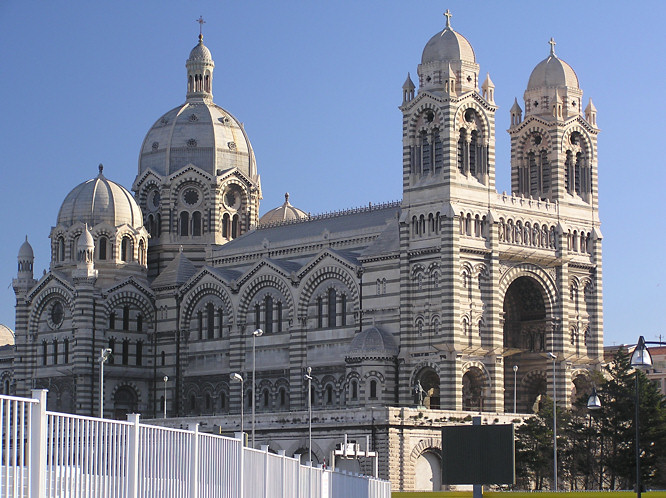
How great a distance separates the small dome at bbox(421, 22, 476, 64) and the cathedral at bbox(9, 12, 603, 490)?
3.6 inches

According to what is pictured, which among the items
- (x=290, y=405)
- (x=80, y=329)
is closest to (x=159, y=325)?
(x=80, y=329)

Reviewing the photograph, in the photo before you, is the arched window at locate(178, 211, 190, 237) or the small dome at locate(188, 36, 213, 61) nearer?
the arched window at locate(178, 211, 190, 237)

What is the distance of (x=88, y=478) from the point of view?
18562mm

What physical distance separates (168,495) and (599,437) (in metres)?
54.2

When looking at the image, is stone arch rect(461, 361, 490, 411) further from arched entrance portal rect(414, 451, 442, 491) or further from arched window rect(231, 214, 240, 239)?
arched window rect(231, 214, 240, 239)

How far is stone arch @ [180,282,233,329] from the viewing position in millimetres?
92750

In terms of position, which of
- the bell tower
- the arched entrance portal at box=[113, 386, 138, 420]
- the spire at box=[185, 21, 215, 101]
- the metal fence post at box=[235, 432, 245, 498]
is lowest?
the metal fence post at box=[235, 432, 245, 498]

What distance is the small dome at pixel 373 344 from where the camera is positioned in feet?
262

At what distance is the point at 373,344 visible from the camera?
80000 millimetres

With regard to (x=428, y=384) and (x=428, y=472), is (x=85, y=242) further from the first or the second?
(x=428, y=472)

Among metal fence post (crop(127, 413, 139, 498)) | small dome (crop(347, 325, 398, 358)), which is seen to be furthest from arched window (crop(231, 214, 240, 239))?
metal fence post (crop(127, 413, 139, 498))

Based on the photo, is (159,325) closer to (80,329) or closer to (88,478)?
(80,329)

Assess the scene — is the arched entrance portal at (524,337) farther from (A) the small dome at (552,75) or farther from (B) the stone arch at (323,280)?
(A) the small dome at (552,75)

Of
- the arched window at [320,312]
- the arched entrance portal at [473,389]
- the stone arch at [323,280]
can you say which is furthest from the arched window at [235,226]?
the arched entrance portal at [473,389]
